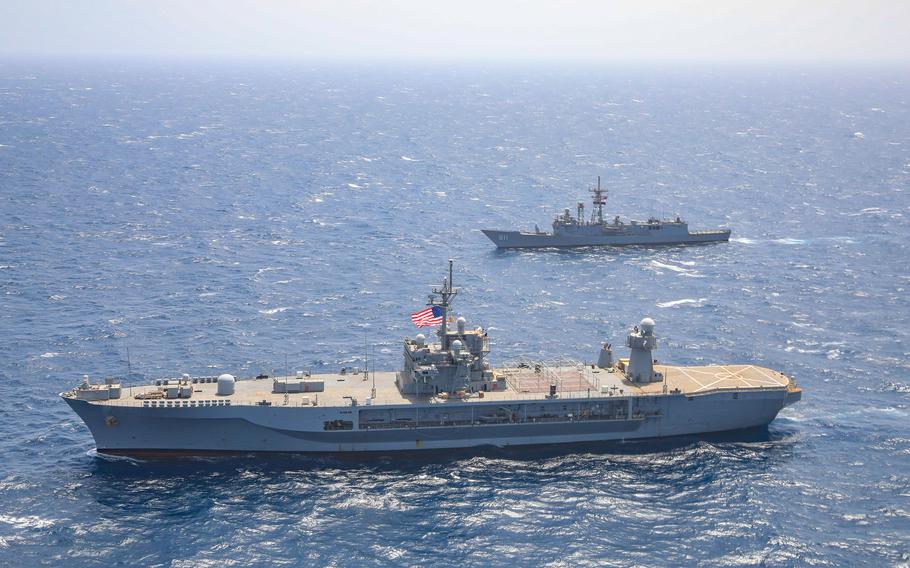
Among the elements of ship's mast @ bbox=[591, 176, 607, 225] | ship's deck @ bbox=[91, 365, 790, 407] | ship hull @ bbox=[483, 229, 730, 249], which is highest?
ship's mast @ bbox=[591, 176, 607, 225]

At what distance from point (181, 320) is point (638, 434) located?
46.7m

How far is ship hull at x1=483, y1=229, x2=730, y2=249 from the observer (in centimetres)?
13338

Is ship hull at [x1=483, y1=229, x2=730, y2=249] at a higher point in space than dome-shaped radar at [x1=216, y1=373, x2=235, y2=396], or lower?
higher

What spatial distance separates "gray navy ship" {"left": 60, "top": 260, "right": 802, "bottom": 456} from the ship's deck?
0.46 feet

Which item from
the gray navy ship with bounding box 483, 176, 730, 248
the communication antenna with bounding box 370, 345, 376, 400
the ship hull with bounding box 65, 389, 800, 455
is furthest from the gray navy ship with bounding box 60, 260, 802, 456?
the gray navy ship with bounding box 483, 176, 730, 248

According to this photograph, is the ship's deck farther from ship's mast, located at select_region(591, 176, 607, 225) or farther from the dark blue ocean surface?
ship's mast, located at select_region(591, 176, 607, 225)

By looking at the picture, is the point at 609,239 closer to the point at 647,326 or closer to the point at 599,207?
the point at 599,207

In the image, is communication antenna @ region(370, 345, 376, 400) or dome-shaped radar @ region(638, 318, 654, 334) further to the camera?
dome-shaped radar @ region(638, 318, 654, 334)

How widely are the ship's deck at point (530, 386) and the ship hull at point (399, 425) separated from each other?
0.73 m

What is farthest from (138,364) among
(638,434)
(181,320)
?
(638,434)

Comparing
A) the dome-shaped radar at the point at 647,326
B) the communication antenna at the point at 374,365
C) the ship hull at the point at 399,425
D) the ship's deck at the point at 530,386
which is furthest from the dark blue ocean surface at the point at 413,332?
the dome-shaped radar at the point at 647,326

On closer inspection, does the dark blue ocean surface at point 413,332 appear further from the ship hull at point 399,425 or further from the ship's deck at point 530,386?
the ship's deck at point 530,386

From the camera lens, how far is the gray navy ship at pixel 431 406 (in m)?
72.2

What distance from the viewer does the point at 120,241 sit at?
12756cm
